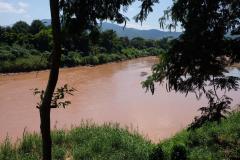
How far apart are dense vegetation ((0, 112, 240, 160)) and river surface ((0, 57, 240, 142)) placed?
2.37 m

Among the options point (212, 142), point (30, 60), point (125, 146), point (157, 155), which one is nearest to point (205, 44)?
point (157, 155)

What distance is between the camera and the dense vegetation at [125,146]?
841cm

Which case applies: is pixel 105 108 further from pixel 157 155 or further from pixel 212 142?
pixel 157 155

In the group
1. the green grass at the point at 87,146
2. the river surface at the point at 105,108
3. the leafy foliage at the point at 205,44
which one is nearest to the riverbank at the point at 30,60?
the river surface at the point at 105,108

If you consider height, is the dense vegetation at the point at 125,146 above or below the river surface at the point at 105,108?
above

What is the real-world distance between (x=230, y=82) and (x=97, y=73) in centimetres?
2875

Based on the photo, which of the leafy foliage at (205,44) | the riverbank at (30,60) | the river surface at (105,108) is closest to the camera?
the leafy foliage at (205,44)

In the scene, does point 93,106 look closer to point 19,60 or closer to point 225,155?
point 225,155

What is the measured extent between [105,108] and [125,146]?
895 cm

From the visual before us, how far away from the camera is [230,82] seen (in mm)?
5402

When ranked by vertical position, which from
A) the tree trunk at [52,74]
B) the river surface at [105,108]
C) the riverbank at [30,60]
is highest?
the tree trunk at [52,74]

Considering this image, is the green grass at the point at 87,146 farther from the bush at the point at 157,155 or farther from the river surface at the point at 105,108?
the river surface at the point at 105,108

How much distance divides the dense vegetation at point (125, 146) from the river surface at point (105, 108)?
2.37m

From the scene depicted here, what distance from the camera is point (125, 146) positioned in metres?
9.43
